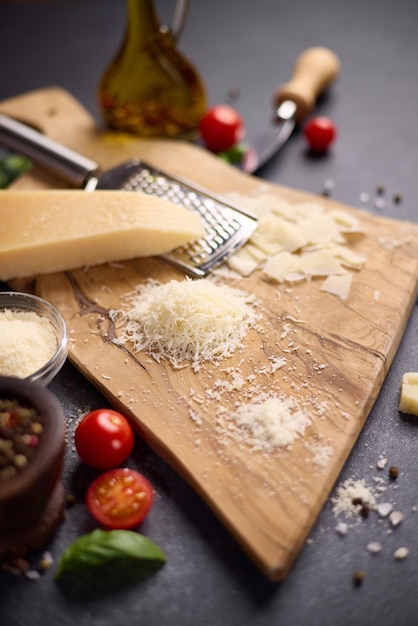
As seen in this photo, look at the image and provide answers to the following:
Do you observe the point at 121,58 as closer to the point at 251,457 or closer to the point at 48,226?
the point at 48,226

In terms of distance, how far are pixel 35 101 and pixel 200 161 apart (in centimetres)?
98

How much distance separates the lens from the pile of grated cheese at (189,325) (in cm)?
218

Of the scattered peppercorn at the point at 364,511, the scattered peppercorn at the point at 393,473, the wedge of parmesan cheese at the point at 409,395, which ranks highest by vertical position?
the wedge of parmesan cheese at the point at 409,395

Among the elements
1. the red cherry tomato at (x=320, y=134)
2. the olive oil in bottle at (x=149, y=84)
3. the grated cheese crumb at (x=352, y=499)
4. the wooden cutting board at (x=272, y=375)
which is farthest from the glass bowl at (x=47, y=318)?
the red cherry tomato at (x=320, y=134)

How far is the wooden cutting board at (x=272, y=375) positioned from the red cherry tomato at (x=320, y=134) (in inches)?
20.7

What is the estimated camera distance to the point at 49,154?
2.92 m

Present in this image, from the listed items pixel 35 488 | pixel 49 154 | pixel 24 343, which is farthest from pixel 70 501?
pixel 49 154

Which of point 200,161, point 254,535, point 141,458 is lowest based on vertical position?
point 141,458

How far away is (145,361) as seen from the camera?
2.20 meters

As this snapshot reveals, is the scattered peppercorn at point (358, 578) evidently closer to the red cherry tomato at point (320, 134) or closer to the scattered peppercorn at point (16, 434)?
the scattered peppercorn at point (16, 434)

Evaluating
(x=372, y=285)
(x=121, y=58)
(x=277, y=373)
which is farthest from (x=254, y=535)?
(x=121, y=58)

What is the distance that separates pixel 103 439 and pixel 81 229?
88cm

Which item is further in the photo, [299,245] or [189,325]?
[299,245]

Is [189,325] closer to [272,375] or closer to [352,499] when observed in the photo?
[272,375]
